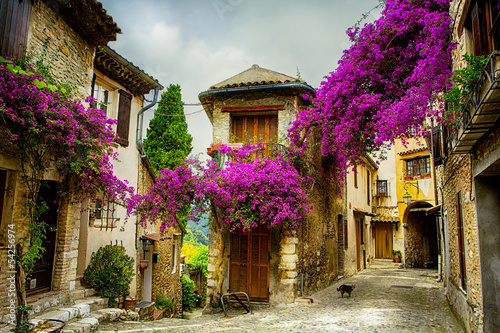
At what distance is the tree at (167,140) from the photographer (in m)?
22.6

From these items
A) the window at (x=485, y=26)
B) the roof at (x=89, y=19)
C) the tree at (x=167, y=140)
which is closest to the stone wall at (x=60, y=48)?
the roof at (x=89, y=19)

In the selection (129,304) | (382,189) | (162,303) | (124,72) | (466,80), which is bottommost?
(162,303)

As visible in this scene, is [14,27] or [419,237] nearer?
[14,27]

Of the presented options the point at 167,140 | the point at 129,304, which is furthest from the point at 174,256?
the point at 167,140

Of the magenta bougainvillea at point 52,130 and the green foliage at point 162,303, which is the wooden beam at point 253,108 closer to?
the magenta bougainvillea at point 52,130

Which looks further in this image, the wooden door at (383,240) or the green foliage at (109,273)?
the wooden door at (383,240)

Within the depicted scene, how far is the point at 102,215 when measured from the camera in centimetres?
1027

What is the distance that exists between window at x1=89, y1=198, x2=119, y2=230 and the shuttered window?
13.8ft

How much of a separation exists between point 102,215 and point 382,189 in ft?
62.5

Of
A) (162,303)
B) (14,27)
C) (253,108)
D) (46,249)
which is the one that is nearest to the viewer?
(14,27)

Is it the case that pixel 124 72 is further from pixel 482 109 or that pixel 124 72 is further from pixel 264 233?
pixel 482 109

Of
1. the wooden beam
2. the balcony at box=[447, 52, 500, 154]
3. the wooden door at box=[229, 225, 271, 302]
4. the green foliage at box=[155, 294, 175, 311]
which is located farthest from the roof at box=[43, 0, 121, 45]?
the green foliage at box=[155, 294, 175, 311]

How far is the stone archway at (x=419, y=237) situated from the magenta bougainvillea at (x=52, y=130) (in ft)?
61.3

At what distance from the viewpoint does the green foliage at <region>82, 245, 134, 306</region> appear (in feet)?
29.6
